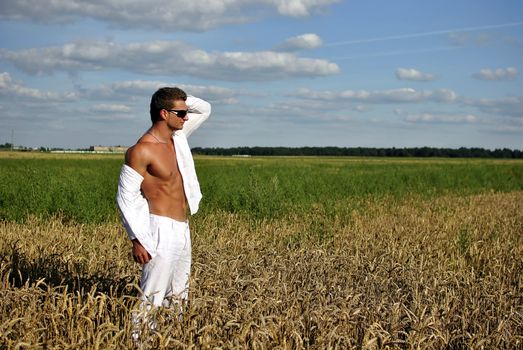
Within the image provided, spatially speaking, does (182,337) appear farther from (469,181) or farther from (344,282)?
(469,181)

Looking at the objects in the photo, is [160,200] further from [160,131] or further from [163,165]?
[160,131]

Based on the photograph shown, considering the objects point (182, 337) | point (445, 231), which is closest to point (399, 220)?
point (445, 231)

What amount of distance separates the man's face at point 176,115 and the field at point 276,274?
1335 millimetres

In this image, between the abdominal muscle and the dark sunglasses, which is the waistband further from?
the dark sunglasses

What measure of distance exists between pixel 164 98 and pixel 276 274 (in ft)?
8.66

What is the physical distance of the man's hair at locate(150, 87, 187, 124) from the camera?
5.19 m

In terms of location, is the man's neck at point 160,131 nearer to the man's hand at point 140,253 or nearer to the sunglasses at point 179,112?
the sunglasses at point 179,112

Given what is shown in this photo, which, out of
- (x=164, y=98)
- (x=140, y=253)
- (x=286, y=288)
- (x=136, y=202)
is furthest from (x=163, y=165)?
(x=286, y=288)

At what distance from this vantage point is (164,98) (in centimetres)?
518

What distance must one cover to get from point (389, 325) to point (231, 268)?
202cm

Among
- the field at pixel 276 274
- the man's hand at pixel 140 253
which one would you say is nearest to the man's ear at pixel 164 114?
the man's hand at pixel 140 253

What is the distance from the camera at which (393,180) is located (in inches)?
1068

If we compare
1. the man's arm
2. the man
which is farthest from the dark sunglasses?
the man's arm

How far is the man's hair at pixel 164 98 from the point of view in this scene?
204 inches
